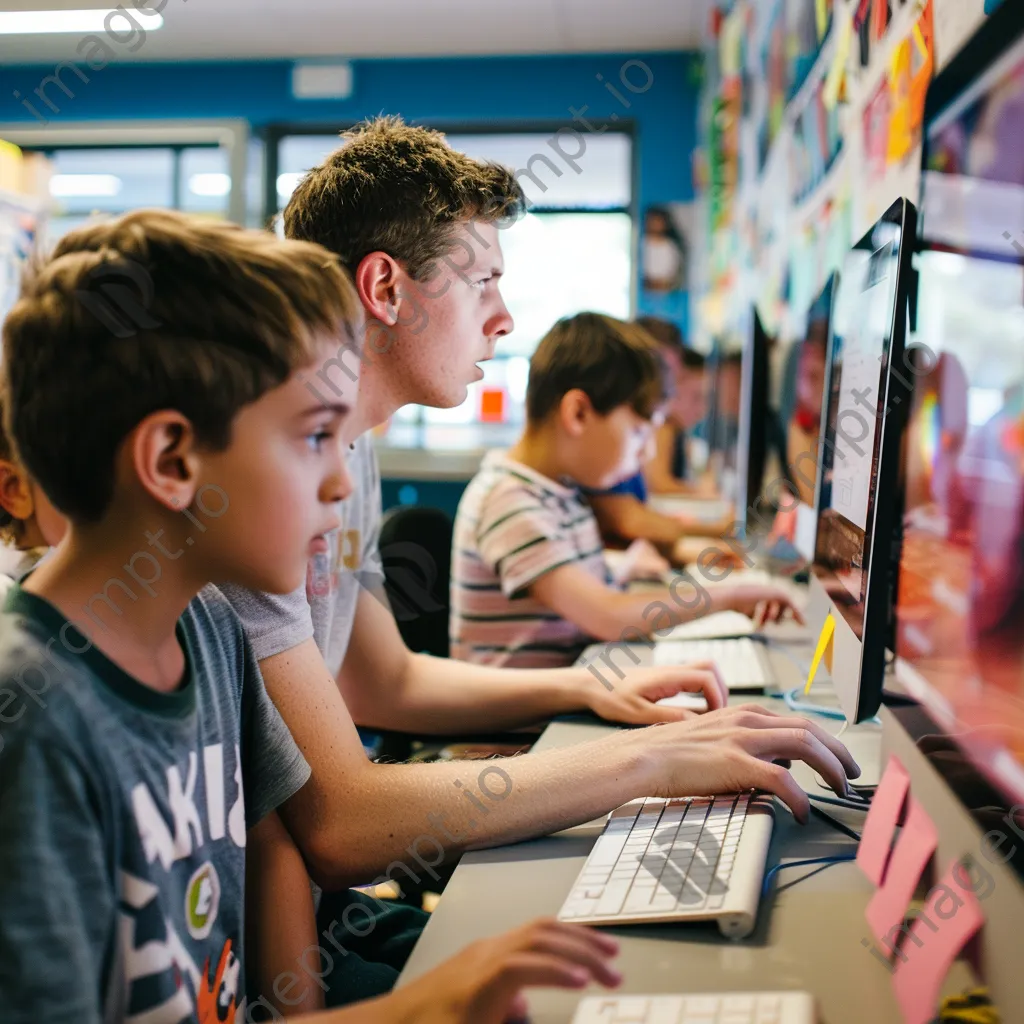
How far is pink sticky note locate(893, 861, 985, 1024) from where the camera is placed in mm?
574

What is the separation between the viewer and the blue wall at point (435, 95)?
199 inches

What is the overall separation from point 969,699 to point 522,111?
15.9 feet

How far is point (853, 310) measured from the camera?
1.03 meters

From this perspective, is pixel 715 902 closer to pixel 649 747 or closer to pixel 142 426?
pixel 649 747

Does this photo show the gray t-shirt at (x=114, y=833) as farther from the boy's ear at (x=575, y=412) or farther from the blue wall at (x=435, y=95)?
the blue wall at (x=435, y=95)

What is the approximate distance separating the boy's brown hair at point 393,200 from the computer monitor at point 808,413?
449 millimetres

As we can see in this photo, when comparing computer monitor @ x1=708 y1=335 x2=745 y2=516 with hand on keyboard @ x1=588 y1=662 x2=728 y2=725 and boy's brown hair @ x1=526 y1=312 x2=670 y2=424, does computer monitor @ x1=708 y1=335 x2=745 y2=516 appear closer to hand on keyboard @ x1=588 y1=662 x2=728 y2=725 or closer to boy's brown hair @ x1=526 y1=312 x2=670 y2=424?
boy's brown hair @ x1=526 y1=312 x2=670 y2=424

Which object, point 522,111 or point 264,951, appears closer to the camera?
point 264,951

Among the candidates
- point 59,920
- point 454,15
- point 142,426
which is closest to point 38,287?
point 142,426

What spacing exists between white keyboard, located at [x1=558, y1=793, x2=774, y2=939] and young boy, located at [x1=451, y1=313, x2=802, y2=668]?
79 cm

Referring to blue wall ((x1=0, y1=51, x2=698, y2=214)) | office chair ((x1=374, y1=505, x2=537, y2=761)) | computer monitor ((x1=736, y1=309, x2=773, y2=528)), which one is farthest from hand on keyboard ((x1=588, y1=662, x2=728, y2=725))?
blue wall ((x1=0, y1=51, x2=698, y2=214))

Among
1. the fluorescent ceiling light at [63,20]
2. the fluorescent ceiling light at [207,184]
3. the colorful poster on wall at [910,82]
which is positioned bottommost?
the colorful poster on wall at [910,82]

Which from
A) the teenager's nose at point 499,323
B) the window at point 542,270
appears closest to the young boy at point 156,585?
the teenager's nose at point 499,323

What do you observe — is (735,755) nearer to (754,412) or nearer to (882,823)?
(882,823)
